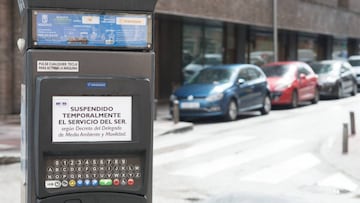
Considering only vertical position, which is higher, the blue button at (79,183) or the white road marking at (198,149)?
the blue button at (79,183)

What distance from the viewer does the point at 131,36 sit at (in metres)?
3.12

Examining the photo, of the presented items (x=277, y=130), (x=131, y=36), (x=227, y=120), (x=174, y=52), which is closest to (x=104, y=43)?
(x=131, y=36)

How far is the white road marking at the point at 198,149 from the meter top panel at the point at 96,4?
22.2 feet

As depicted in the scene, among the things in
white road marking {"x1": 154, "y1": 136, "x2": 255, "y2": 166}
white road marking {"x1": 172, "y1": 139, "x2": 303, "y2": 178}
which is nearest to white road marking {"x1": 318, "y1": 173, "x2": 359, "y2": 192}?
→ white road marking {"x1": 172, "y1": 139, "x2": 303, "y2": 178}

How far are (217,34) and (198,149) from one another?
48.0ft

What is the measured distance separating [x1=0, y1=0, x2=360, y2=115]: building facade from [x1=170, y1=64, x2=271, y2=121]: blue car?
2622mm

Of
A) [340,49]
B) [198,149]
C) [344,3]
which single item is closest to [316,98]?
[198,149]

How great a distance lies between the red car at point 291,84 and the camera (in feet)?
64.5

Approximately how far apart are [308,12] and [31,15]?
28100 millimetres

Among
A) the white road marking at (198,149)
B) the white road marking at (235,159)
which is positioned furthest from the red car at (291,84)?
the white road marking at (235,159)

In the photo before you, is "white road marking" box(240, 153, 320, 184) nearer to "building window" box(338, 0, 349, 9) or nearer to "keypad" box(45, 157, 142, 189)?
"keypad" box(45, 157, 142, 189)

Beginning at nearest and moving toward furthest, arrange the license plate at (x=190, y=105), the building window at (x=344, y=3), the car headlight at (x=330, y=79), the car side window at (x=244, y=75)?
the license plate at (x=190, y=105) < the car side window at (x=244, y=75) < the car headlight at (x=330, y=79) < the building window at (x=344, y=3)

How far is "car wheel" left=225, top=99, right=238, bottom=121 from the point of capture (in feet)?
52.6

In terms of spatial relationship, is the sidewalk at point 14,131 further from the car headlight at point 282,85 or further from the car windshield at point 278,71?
the car windshield at point 278,71
